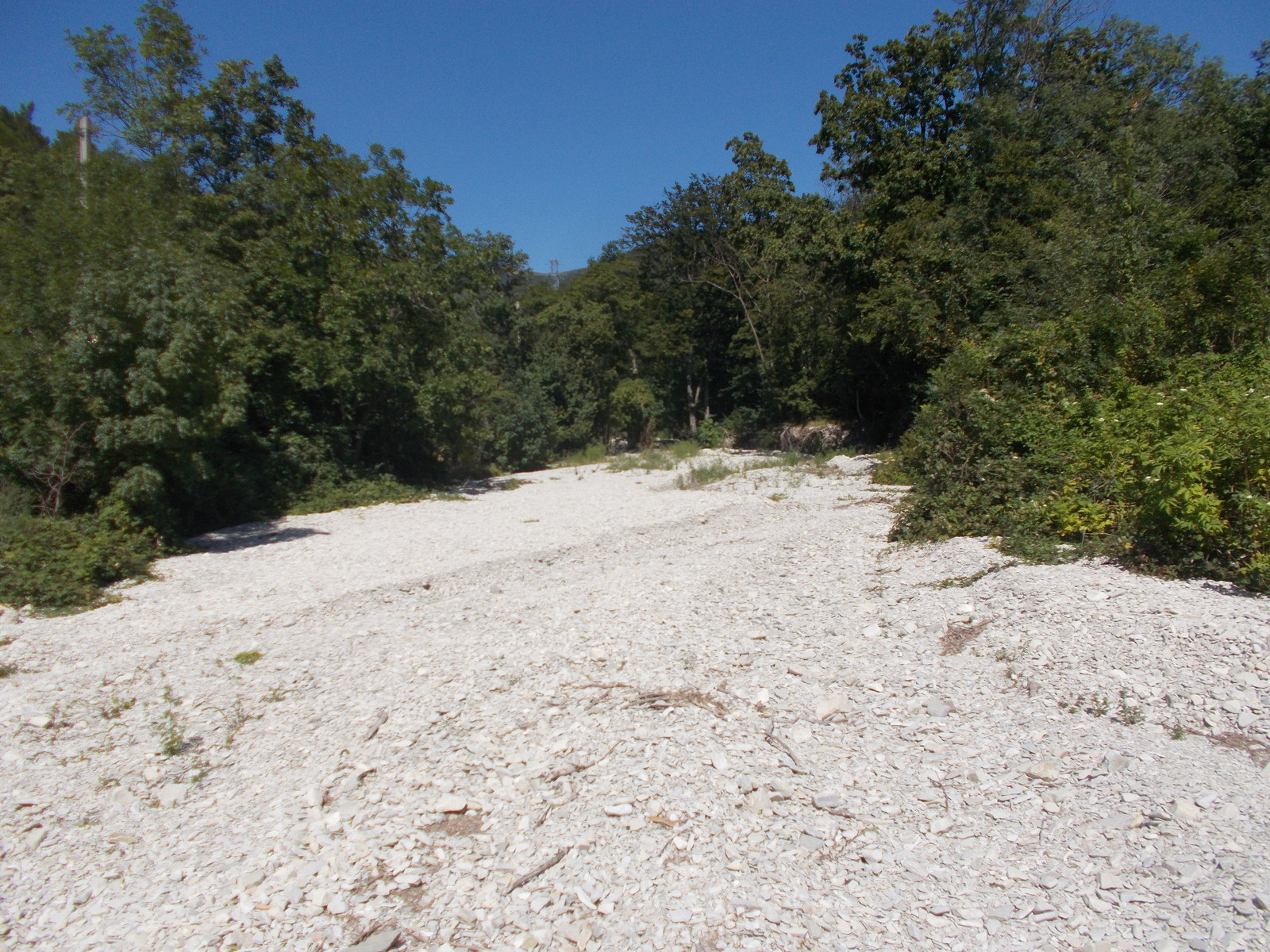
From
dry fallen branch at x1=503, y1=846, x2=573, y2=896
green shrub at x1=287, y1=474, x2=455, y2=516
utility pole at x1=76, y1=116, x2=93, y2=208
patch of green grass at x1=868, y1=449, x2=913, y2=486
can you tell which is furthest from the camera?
green shrub at x1=287, y1=474, x2=455, y2=516

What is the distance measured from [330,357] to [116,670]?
10.7m

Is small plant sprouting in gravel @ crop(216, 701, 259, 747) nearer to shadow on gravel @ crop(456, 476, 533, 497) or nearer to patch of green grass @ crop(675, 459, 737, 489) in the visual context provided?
patch of green grass @ crop(675, 459, 737, 489)

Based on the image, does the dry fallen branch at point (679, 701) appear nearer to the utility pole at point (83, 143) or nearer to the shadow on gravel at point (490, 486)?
the utility pole at point (83, 143)

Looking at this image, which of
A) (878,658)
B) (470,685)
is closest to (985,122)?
(878,658)

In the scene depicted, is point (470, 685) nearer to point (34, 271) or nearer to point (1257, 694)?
point (1257, 694)

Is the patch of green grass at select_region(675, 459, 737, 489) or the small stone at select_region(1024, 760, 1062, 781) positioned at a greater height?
the patch of green grass at select_region(675, 459, 737, 489)

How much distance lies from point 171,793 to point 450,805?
6.17 ft

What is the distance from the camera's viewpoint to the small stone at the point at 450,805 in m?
4.53

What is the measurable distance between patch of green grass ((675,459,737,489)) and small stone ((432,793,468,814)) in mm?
13599

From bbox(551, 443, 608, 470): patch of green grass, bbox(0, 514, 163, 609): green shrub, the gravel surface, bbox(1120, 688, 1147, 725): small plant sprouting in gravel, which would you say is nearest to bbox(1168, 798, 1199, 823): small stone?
the gravel surface

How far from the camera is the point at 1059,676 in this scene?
16.8ft

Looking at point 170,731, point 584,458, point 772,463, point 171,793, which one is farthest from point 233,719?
point 584,458

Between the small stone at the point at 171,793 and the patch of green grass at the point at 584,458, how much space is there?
23628 millimetres

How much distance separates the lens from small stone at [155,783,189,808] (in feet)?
15.6
